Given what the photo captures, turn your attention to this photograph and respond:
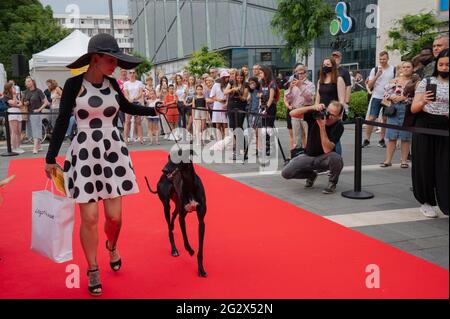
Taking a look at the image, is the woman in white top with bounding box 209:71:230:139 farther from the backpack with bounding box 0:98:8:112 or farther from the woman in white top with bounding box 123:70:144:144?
the backpack with bounding box 0:98:8:112

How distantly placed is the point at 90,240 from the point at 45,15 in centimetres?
4254

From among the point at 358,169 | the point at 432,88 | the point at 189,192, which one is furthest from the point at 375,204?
the point at 189,192

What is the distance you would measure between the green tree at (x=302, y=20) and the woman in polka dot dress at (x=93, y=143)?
1815cm

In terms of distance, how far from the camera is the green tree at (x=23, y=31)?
35281mm

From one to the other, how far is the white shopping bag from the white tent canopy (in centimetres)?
1414

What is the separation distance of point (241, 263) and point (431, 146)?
8.40 feet

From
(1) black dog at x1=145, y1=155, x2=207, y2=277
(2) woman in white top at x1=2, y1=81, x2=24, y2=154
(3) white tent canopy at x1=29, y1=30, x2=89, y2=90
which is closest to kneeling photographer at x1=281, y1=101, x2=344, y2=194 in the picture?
(1) black dog at x1=145, y1=155, x2=207, y2=277

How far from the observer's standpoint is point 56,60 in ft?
55.6

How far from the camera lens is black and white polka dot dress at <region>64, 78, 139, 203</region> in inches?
127

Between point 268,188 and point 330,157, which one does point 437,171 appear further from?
point 268,188

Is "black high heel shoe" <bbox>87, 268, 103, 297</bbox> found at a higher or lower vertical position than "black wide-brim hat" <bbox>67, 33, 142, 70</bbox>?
lower

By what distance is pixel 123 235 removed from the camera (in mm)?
4711
